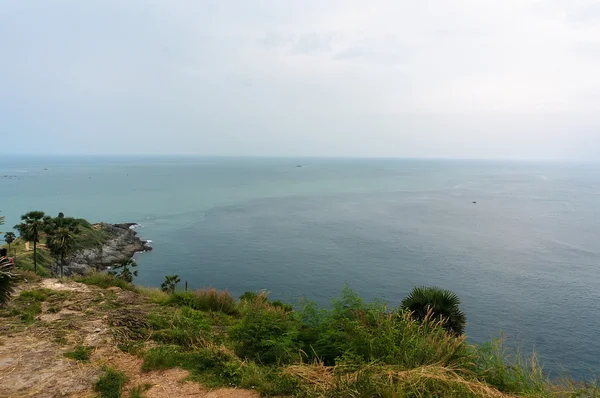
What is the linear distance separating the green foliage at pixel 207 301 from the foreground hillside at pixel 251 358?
184cm

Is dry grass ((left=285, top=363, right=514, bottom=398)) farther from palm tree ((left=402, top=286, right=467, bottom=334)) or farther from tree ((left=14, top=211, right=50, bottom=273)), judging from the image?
tree ((left=14, top=211, right=50, bottom=273))

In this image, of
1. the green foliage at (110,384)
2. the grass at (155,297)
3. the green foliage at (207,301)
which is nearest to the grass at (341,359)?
the green foliage at (110,384)

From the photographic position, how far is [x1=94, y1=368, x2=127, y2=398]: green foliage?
20.8 ft

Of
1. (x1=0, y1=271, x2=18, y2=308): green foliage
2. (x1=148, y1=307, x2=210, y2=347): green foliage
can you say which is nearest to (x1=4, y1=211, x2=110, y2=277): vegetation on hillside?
(x1=0, y1=271, x2=18, y2=308): green foliage

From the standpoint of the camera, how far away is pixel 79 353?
784cm

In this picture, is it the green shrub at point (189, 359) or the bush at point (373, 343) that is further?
the green shrub at point (189, 359)

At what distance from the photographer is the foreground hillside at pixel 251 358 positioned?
6152 mm

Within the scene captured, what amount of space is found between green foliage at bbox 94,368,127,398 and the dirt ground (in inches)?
4.7

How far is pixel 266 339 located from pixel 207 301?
5681 mm

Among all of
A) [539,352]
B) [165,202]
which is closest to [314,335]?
[539,352]

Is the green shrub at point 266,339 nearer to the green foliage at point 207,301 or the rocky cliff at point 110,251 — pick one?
the green foliage at point 207,301

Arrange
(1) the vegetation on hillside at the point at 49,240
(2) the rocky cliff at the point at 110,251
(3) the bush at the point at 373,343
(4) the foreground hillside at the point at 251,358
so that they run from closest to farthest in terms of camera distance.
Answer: (4) the foreground hillside at the point at 251,358, (3) the bush at the point at 373,343, (1) the vegetation on hillside at the point at 49,240, (2) the rocky cliff at the point at 110,251

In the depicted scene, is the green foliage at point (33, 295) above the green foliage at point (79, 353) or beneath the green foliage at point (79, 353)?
beneath

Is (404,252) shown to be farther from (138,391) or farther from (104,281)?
(138,391)
